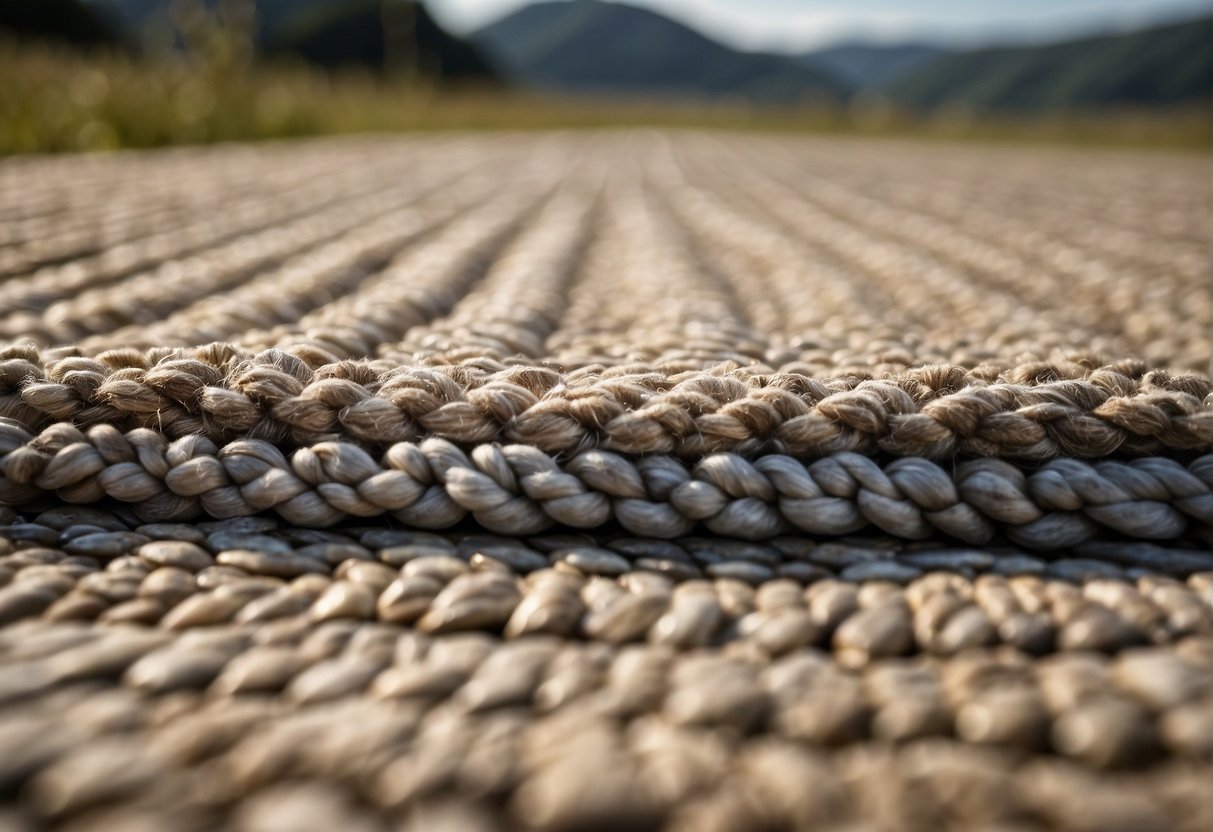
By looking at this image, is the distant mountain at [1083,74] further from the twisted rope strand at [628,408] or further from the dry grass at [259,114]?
the twisted rope strand at [628,408]

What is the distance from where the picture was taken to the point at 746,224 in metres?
1.27

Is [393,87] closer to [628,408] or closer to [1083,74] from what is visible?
[628,408]

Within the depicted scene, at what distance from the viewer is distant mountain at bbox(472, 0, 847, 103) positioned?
58750 mm

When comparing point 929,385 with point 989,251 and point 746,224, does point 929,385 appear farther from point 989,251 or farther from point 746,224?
point 746,224

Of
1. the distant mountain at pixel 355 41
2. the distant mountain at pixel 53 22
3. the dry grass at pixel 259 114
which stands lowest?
the dry grass at pixel 259 114

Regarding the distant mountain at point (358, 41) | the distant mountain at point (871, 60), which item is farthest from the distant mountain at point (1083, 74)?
the distant mountain at point (358, 41)

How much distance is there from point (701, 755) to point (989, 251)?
957 mm

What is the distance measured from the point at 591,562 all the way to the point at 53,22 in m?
20.1

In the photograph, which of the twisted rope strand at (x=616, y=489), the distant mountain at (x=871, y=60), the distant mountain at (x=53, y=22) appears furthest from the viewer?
the distant mountain at (x=871, y=60)

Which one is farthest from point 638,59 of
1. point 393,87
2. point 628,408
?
point 628,408

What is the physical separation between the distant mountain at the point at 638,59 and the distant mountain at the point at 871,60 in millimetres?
3927

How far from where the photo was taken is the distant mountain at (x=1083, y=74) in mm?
39656

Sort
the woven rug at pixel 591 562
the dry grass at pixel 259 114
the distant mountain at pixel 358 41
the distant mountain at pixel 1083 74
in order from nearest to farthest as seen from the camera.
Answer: the woven rug at pixel 591 562 → the dry grass at pixel 259 114 → the distant mountain at pixel 358 41 → the distant mountain at pixel 1083 74

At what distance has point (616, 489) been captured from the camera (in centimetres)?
44
